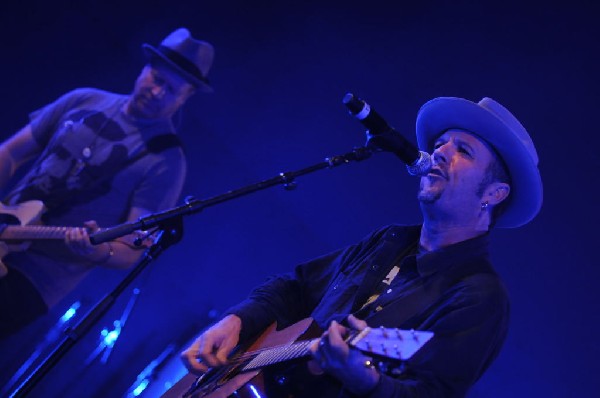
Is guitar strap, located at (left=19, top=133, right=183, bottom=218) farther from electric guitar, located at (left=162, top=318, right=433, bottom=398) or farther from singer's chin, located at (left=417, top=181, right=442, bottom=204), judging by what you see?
singer's chin, located at (left=417, top=181, right=442, bottom=204)

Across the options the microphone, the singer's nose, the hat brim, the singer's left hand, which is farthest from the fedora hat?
the singer's left hand

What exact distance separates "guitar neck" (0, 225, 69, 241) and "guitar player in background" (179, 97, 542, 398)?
1408 mm

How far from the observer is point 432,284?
1.98 metres

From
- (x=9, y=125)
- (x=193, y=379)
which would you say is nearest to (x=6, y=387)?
(x=9, y=125)

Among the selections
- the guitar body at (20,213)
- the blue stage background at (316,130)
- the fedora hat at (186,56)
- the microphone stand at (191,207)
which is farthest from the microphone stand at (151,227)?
the fedora hat at (186,56)

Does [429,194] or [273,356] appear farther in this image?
[429,194]

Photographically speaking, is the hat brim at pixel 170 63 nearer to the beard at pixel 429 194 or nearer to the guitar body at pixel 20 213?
the guitar body at pixel 20 213

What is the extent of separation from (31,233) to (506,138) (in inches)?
108

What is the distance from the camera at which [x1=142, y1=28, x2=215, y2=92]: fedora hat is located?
344 cm

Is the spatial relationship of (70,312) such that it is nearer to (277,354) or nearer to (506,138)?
(277,354)

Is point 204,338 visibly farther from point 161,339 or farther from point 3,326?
point 161,339

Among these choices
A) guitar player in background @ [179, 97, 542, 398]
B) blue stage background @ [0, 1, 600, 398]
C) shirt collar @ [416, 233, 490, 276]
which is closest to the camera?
guitar player in background @ [179, 97, 542, 398]

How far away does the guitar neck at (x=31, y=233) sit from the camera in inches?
122

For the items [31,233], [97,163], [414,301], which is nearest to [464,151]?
[414,301]
